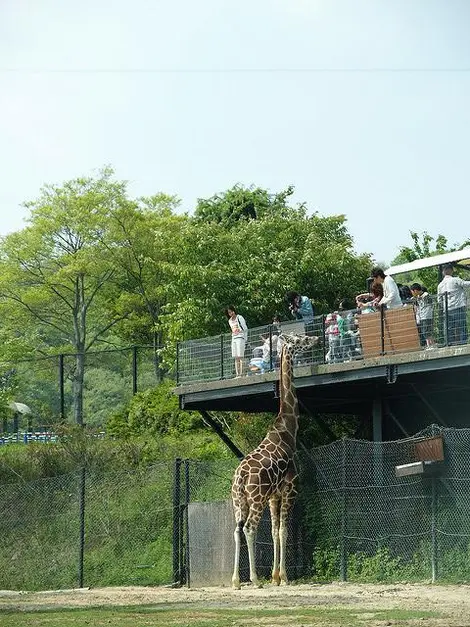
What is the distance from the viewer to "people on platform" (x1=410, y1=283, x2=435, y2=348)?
83.9ft

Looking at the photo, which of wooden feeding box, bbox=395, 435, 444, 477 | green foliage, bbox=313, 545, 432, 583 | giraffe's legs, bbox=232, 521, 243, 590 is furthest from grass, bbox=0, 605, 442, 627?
wooden feeding box, bbox=395, 435, 444, 477

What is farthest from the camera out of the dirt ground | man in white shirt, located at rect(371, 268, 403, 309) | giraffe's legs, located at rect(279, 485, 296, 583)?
man in white shirt, located at rect(371, 268, 403, 309)

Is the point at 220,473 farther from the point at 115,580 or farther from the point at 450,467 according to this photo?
the point at 450,467

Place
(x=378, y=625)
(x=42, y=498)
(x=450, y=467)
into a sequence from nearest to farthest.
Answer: (x=378, y=625)
(x=450, y=467)
(x=42, y=498)

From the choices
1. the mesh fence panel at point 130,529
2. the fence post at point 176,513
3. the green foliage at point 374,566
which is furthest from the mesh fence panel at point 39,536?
the green foliage at point 374,566

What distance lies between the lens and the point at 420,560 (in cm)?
2367

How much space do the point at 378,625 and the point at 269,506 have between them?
10.2 metres

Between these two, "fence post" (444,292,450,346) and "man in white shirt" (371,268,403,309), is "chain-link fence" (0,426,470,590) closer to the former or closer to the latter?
"fence post" (444,292,450,346)

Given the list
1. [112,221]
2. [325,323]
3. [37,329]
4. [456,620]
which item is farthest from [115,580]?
[37,329]

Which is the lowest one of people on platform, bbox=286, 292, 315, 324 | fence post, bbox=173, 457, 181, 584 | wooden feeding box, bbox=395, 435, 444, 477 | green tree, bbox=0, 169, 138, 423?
fence post, bbox=173, 457, 181, 584

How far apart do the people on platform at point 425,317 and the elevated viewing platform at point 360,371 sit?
1.8 inches

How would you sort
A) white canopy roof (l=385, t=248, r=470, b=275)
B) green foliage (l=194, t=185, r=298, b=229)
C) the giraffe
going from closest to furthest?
the giraffe → white canopy roof (l=385, t=248, r=470, b=275) → green foliage (l=194, t=185, r=298, b=229)

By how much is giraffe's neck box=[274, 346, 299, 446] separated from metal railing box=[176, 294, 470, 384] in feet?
2.80

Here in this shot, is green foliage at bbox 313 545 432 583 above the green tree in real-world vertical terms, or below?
below
